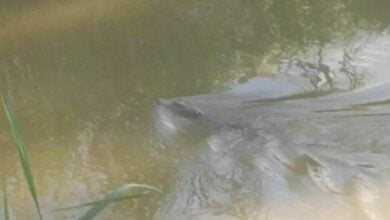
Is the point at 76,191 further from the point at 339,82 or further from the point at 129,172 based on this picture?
the point at 339,82

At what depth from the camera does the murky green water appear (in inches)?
105

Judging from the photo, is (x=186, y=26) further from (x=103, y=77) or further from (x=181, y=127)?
(x=181, y=127)

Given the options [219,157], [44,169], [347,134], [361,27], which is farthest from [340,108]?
[44,169]

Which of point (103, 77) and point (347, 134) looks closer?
point (347, 134)

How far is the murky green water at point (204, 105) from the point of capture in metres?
2.66

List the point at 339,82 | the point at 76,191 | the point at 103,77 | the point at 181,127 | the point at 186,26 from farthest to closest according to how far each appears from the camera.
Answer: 1. the point at 186,26
2. the point at 103,77
3. the point at 339,82
4. the point at 181,127
5. the point at 76,191

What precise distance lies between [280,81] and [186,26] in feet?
2.41

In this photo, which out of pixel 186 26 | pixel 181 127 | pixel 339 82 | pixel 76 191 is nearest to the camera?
pixel 76 191

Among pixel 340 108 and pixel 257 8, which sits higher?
pixel 257 8

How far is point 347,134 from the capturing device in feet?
9.40

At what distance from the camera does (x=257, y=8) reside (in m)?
3.99

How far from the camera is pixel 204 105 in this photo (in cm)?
316

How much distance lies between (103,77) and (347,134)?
105 cm

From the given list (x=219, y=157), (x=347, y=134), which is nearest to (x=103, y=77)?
(x=219, y=157)
